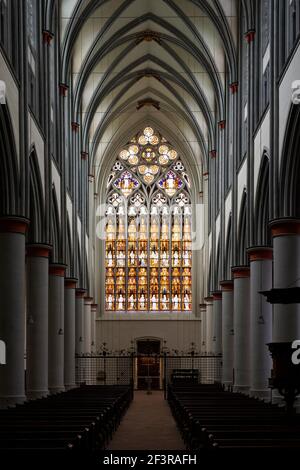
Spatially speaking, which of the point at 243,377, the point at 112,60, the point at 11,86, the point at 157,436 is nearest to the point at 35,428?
the point at 157,436

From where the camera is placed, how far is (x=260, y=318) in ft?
92.7

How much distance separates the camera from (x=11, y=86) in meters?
22.0

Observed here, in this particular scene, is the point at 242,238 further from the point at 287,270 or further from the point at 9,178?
the point at 9,178

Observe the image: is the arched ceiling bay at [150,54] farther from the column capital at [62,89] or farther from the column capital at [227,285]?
the column capital at [227,285]

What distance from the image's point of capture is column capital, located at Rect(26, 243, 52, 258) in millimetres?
27797

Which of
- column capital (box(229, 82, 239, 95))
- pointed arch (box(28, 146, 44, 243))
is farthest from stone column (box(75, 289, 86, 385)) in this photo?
pointed arch (box(28, 146, 44, 243))

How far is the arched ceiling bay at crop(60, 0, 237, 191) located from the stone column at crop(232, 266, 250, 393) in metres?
8.55

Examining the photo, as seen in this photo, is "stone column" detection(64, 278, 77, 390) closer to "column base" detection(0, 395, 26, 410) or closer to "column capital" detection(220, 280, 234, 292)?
"column capital" detection(220, 280, 234, 292)

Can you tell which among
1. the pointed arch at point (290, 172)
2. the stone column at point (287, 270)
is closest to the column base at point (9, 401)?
the stone column at point (287, 270)

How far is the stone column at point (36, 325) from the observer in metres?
27.5

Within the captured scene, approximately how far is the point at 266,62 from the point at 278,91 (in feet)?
13.4

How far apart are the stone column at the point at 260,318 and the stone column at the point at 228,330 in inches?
328

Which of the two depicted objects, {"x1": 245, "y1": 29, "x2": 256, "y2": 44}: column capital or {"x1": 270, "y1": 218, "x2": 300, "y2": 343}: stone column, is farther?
{"x1": 245, "y1": 29, "x2": 256, "y2": 44}: column capital
